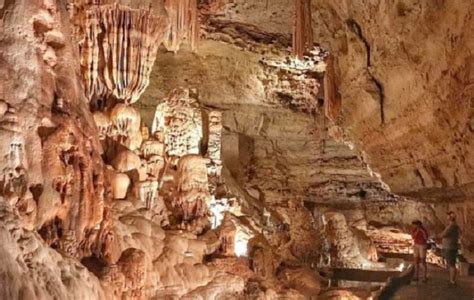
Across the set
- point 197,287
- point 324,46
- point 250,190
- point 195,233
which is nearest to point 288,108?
point 250,190

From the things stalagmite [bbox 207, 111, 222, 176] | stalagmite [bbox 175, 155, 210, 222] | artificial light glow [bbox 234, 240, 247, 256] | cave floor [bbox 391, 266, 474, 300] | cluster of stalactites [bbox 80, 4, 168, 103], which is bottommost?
cave floor [bbox 391, 266, 474, 300]

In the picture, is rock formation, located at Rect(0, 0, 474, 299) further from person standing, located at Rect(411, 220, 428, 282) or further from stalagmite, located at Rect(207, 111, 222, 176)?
person standing, located at Rect(411, 220, 428, 282)

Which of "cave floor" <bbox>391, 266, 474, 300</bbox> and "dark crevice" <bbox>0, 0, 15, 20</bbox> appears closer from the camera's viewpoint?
"dark crevice" <bbox>0, 0, 15, 20</bbox>

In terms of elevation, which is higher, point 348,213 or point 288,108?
point 288,108

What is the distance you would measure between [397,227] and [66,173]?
12.8 meters

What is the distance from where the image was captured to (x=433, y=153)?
8898 mm

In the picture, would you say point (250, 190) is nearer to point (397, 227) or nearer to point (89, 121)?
point (397, 227)

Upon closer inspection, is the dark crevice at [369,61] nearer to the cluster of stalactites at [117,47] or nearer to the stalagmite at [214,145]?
the cluster of stalactites at [117,47]

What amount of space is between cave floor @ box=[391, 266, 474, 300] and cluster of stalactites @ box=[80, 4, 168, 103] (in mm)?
6510

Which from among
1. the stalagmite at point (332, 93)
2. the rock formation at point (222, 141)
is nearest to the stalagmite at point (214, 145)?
the rock formation at point (222, 141)

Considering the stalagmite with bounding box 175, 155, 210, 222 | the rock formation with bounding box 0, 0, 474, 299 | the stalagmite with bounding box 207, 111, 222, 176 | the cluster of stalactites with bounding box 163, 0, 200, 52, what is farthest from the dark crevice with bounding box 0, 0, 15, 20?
the stalagmite with bounding box 207, 111, 222, 176

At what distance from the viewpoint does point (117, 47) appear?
449 inches

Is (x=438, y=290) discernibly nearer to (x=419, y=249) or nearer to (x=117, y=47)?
(x=419, y=249)

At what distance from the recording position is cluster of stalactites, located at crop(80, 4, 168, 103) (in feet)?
37.0
